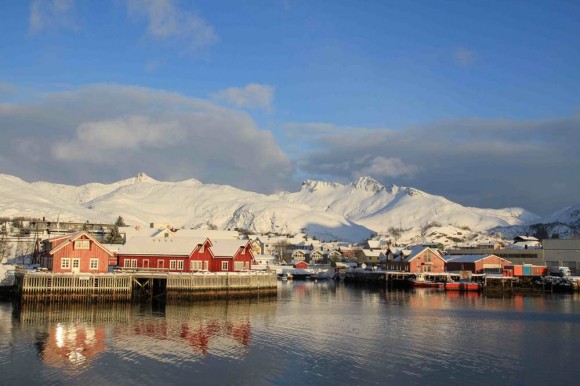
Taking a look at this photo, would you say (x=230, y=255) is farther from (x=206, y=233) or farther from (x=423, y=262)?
(x=206, y=233)

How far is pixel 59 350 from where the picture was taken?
3581 centimetres

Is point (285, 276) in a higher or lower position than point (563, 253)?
lower

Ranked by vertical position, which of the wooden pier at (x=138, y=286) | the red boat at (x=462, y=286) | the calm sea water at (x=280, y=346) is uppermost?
the wooden pier at (x=138, y=286)

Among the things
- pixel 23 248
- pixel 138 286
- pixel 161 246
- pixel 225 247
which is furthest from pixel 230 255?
pixel 23 248

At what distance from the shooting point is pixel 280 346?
38906 mm

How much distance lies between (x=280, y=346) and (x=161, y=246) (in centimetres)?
3858

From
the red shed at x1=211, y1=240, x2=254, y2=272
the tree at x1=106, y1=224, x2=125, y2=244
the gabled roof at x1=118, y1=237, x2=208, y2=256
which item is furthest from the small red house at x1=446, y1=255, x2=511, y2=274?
the tree at x1=106, y1=224, x2=125, y2=244

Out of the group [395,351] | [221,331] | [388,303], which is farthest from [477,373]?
[388,303]

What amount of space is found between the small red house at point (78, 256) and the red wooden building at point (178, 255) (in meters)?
7.04

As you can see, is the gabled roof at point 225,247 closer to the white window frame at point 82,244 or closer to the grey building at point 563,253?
the white window frame at point 82,244

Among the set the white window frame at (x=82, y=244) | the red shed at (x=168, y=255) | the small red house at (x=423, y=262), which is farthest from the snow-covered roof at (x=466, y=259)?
the white window frame at (x=82, y=244)

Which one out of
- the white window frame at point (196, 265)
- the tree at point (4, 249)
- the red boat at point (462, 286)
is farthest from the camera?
the tree at point (4, 249)

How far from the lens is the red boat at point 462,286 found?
100 metres

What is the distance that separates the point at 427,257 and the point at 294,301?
54062 mm
